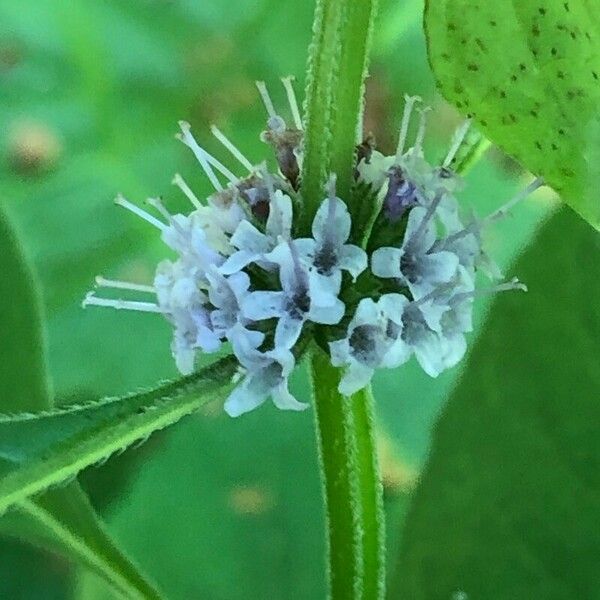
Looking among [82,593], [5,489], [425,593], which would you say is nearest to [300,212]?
[5,489]

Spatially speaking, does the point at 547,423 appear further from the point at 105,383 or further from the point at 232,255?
the point at 105,383

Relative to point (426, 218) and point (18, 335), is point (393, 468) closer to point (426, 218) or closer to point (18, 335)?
point (18, 335)

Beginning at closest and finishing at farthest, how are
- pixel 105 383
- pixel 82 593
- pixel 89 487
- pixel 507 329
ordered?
1. pixel 507 329
2. pixel 82 593
3. pixel 89 487
4. pixel 105 383

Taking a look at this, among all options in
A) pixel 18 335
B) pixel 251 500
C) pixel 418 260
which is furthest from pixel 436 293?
pixel 251 500

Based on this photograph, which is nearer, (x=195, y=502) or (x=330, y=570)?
(x=330, y=570)

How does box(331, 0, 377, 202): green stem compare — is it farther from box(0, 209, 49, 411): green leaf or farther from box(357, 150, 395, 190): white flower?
box(0, 209, 49, 411): green leaf

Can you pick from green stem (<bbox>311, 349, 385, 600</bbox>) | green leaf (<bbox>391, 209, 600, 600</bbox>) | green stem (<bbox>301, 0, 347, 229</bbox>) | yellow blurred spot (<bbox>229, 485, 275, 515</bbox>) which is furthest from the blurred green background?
green stem (<bbox>301, 0, 347, 229</bbox>)

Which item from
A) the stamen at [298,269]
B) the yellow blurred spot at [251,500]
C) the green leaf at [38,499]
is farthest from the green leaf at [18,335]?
the yellow blurred spot at [251,500]
